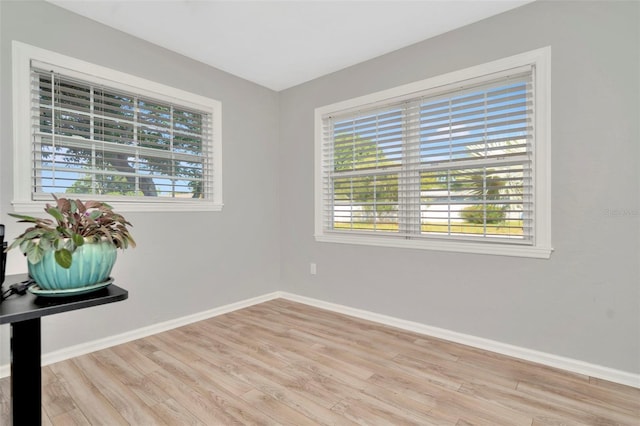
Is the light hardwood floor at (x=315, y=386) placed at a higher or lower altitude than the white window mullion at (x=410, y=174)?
lower

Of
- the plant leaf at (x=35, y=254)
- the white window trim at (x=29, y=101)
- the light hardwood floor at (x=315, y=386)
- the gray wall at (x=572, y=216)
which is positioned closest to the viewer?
the plant leaf at (x=35, y=254)

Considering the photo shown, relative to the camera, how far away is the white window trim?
2.20 metres

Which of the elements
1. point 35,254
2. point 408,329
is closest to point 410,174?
point 408,329

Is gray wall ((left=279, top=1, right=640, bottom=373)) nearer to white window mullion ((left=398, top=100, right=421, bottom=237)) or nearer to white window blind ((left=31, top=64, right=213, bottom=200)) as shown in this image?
white window mullion ((left=398, top=100, right=421, bottom=237))

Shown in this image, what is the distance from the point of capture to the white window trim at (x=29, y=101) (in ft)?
7.20

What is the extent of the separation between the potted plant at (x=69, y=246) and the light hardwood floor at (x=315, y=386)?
0.93m

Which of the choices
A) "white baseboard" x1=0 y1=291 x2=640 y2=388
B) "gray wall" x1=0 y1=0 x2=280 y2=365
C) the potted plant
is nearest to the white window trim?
"gray wall" x1=0 y1=0 x2=280 y2=365

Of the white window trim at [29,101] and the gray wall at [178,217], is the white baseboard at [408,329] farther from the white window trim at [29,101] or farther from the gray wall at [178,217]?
the white window trim at [29,101]

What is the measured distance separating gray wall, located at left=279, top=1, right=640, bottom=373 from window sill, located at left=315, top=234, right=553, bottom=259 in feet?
0.17

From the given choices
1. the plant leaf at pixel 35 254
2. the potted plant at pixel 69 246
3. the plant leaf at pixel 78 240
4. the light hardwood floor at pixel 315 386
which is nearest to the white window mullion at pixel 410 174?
the light hardwood floor at pixel 315 386

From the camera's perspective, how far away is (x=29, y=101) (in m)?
2.25

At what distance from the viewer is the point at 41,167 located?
232 centimetres

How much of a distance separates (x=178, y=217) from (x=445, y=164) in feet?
7.96

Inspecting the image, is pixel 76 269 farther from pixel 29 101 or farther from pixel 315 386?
pixel 29 101
